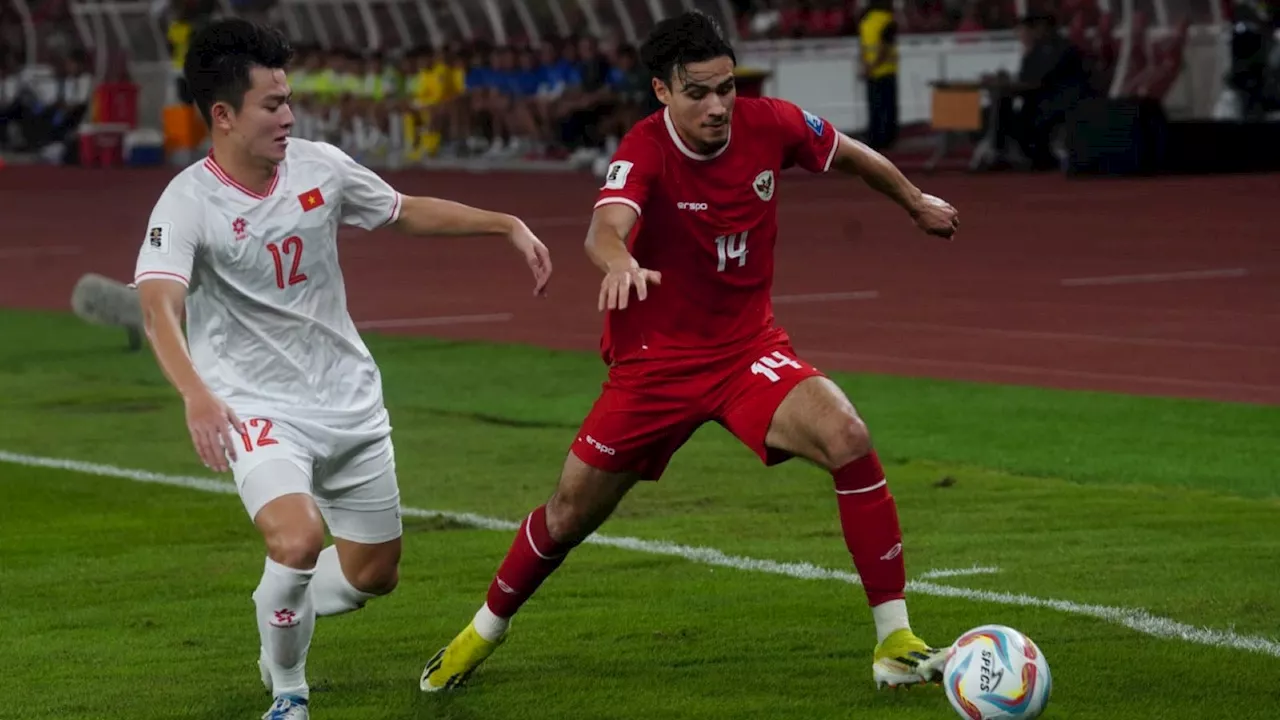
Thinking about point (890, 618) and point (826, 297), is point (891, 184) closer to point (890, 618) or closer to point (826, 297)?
point (890, 618)

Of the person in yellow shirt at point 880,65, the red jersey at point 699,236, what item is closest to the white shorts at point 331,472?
the red jersey at point 699,236

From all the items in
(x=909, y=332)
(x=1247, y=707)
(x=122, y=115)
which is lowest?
(x=122, y=115)

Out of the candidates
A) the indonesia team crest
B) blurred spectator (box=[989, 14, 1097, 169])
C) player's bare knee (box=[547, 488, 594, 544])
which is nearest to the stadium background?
player's bare knee (box=[547, 488, 594, 544])

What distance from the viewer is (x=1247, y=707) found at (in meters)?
5.96

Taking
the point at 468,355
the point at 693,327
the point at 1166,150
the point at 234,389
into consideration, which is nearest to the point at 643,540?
the point at 693,327

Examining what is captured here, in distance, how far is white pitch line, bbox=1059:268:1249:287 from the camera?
56.7 feet

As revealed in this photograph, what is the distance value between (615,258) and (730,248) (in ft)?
1.85

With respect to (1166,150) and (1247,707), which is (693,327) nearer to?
(1247,707)

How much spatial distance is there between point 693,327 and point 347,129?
102 feet

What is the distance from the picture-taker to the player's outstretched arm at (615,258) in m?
5.86

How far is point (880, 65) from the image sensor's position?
102 feet

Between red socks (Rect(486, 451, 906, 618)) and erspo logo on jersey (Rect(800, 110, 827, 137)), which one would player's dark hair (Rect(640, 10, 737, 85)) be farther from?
red socks (Rect(486, 451, 906, 618))

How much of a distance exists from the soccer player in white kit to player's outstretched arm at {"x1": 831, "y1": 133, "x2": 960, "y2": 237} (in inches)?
43.5

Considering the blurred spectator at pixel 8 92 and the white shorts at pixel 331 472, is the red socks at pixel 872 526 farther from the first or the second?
the blurred spectator at pixel 8 92
